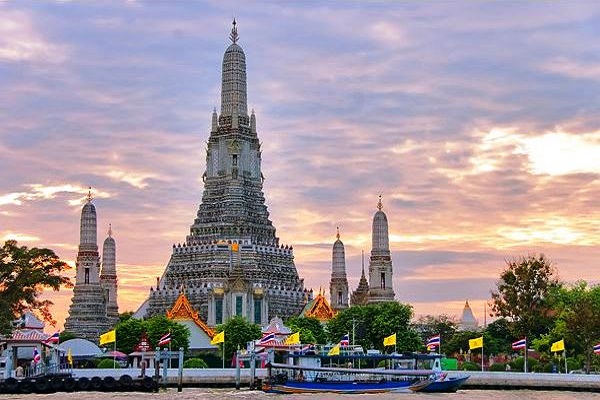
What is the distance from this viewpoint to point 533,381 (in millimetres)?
72938

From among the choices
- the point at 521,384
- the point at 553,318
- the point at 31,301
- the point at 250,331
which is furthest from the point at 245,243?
the point at 521,384

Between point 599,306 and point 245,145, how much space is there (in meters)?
53.0

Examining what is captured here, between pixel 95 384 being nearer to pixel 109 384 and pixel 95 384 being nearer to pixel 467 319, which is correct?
pixel 109 384

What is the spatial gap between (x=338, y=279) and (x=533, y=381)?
68397 mm

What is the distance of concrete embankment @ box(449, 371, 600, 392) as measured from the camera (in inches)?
2832

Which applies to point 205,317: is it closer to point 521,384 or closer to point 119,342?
point 119,342

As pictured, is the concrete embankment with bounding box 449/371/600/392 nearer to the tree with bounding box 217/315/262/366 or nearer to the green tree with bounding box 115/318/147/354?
the tree with bounding box 217/315/262/366

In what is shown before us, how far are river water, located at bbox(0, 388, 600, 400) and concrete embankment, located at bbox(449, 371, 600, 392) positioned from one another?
1.18 m

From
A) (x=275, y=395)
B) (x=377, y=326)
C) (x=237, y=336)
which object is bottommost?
(x=275, y=395)

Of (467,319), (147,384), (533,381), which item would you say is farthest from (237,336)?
(467,319)

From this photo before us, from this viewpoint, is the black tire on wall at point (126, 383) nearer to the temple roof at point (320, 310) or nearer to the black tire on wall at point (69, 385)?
the black tire on wall at point (69, 385)

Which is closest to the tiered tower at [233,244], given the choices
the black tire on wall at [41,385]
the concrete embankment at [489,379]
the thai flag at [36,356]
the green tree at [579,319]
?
the green tree at [579,319]

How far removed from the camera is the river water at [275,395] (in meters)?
62.4

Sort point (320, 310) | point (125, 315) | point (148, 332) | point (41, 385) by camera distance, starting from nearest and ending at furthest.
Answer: point (41, 385), point (148, 332), point (320, 310), point (125, 315)
